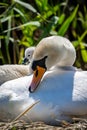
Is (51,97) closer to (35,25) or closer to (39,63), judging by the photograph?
(39,63)

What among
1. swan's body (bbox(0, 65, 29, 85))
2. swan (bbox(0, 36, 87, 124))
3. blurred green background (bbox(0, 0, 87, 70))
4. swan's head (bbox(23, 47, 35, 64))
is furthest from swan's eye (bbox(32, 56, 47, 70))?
blurred green background (bbox(0, 0, 87, 70))

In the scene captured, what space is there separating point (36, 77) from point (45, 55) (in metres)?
0.21

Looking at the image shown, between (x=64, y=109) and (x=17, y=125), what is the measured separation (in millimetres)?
303

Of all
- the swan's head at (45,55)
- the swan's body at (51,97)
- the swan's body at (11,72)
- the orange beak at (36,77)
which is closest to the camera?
the swan's body at (51,97)

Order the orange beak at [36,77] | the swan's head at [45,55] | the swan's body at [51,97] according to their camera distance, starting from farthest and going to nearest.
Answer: the swan's head at [45,55]
the orange beak at [36,77]
the swan's body at [51,97]

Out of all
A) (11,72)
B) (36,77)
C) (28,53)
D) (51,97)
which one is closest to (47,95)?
(51,97)

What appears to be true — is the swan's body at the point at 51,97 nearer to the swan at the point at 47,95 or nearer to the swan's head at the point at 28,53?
the swan at the point at 47,95

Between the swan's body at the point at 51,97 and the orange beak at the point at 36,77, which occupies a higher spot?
the orange beak at the point at 36,77

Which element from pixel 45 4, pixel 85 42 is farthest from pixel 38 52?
pixel 85 42

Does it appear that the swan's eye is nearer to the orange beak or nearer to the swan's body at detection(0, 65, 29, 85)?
the orange beak

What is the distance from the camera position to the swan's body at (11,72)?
210 inches

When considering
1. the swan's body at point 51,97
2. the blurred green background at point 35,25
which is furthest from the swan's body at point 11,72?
the swan's body at point 51,97

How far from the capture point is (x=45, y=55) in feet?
16.0

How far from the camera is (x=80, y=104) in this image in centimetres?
442
